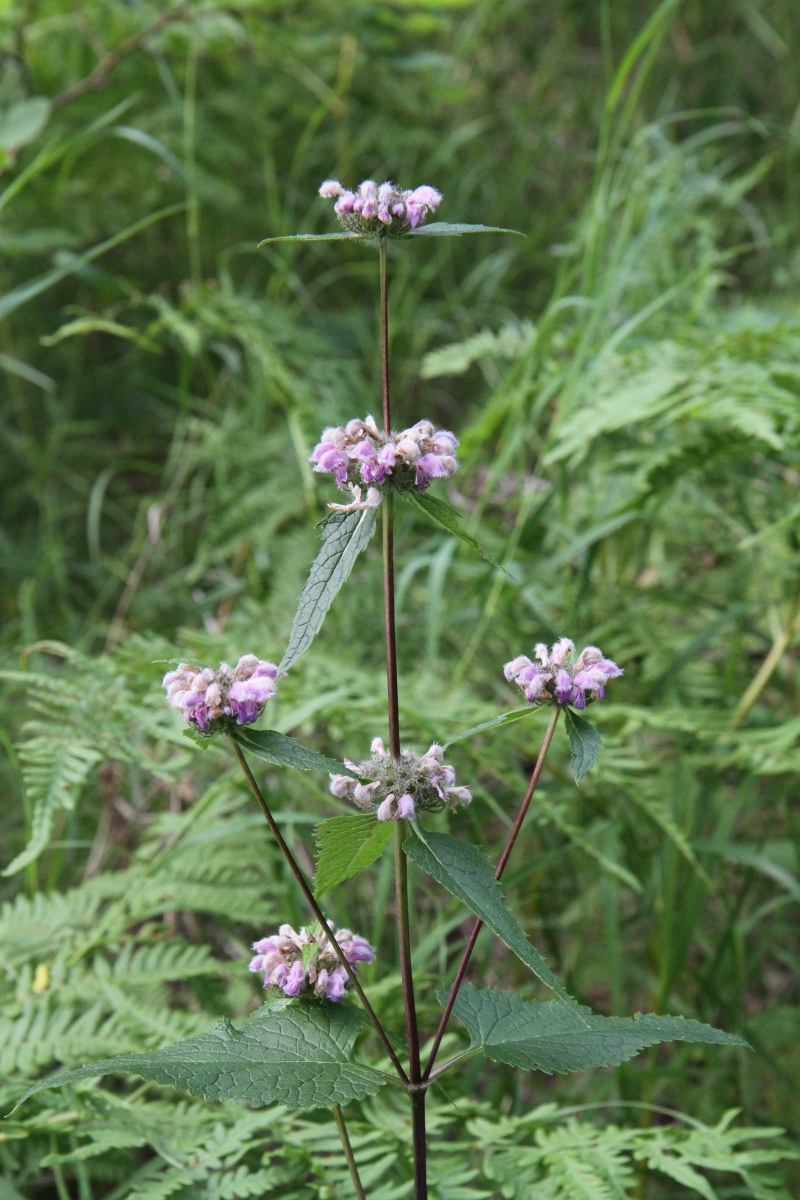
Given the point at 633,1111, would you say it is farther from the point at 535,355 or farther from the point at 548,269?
the point at 548,269

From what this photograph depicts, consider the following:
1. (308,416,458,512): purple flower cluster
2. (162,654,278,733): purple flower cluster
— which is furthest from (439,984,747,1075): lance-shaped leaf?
(308,416,458,512): purple flower cluster

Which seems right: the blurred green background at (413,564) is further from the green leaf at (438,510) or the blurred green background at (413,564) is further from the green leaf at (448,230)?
the green leaf at (448,230)

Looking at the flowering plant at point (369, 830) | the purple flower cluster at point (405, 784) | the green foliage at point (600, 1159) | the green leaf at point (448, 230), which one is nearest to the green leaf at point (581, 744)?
the flowering plant at point (369, 830)

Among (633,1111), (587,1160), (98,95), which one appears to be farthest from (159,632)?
(98,95)

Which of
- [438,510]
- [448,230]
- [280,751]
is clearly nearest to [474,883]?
[280,751]

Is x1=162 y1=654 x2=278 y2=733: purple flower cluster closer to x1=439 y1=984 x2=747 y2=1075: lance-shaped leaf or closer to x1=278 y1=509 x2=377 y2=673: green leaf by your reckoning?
x1=278 y1=509 x2=377 y2=673: green leaf

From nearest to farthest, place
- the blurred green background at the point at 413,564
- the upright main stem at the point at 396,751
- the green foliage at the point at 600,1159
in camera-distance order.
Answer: the upright main stem at the point at 396,751 → the green foliage at the point at 600,1159 → the blurred green background at the point at 413,564
